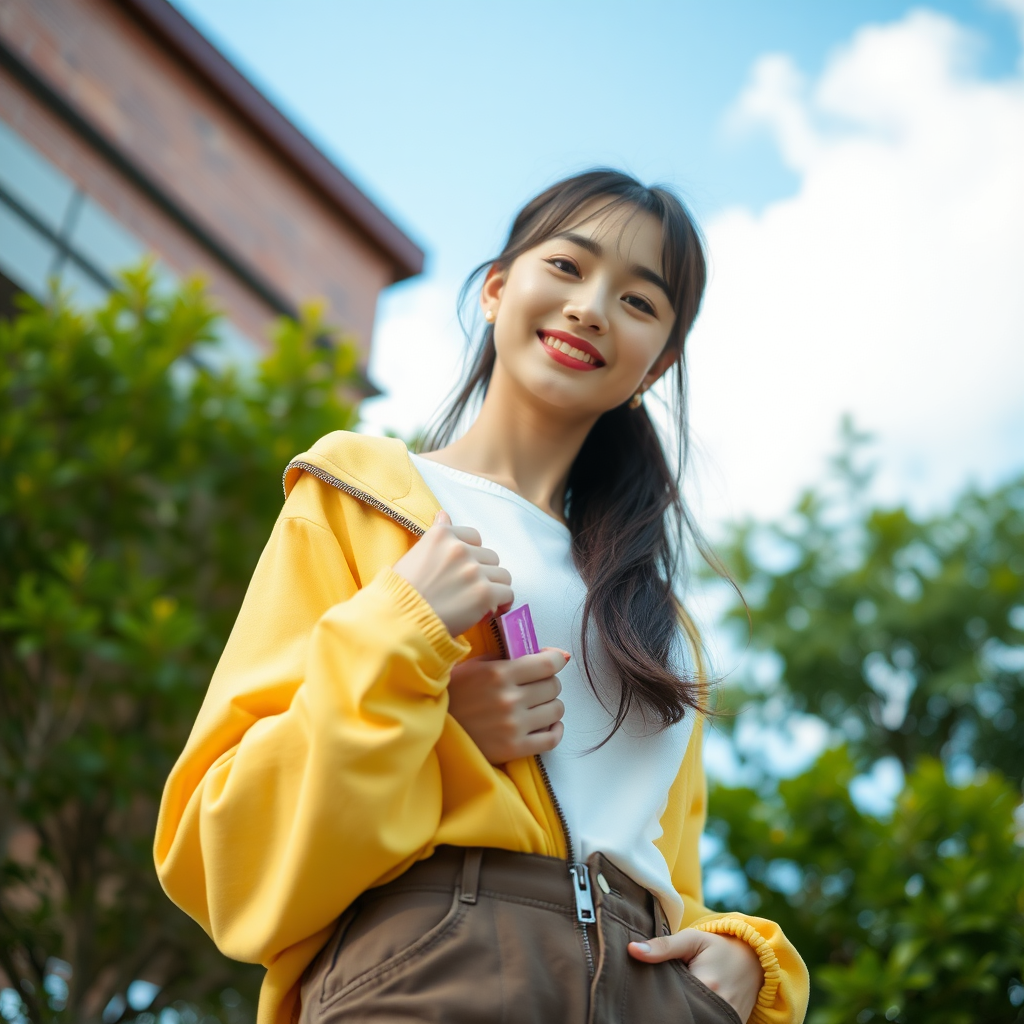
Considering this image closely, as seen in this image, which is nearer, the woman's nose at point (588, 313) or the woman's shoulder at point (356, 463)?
the woman's shoulder at point (356, 463)

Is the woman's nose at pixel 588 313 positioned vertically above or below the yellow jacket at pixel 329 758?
above

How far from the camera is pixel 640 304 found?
1826mm

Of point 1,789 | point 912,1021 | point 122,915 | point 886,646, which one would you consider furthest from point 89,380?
point 886,646

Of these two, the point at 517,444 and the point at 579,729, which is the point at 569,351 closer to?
the point at 517,444

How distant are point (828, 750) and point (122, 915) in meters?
2.86

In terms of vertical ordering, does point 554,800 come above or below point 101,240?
below

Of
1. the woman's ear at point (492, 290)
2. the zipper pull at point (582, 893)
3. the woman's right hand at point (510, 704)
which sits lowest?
the zipper pull at point (582, 893)

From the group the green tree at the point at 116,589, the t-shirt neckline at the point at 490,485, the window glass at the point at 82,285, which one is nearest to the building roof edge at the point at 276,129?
the window glass at the point at 82,285

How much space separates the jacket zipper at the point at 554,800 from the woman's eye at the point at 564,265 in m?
0.56

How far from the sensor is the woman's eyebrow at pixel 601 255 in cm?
179

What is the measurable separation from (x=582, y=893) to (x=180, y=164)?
711cm

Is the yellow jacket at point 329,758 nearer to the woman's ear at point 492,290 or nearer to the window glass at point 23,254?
the woman's ear at point 492,290

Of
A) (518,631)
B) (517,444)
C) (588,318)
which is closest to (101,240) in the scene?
(517,444)

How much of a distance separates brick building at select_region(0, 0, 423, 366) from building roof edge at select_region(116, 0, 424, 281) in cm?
1
